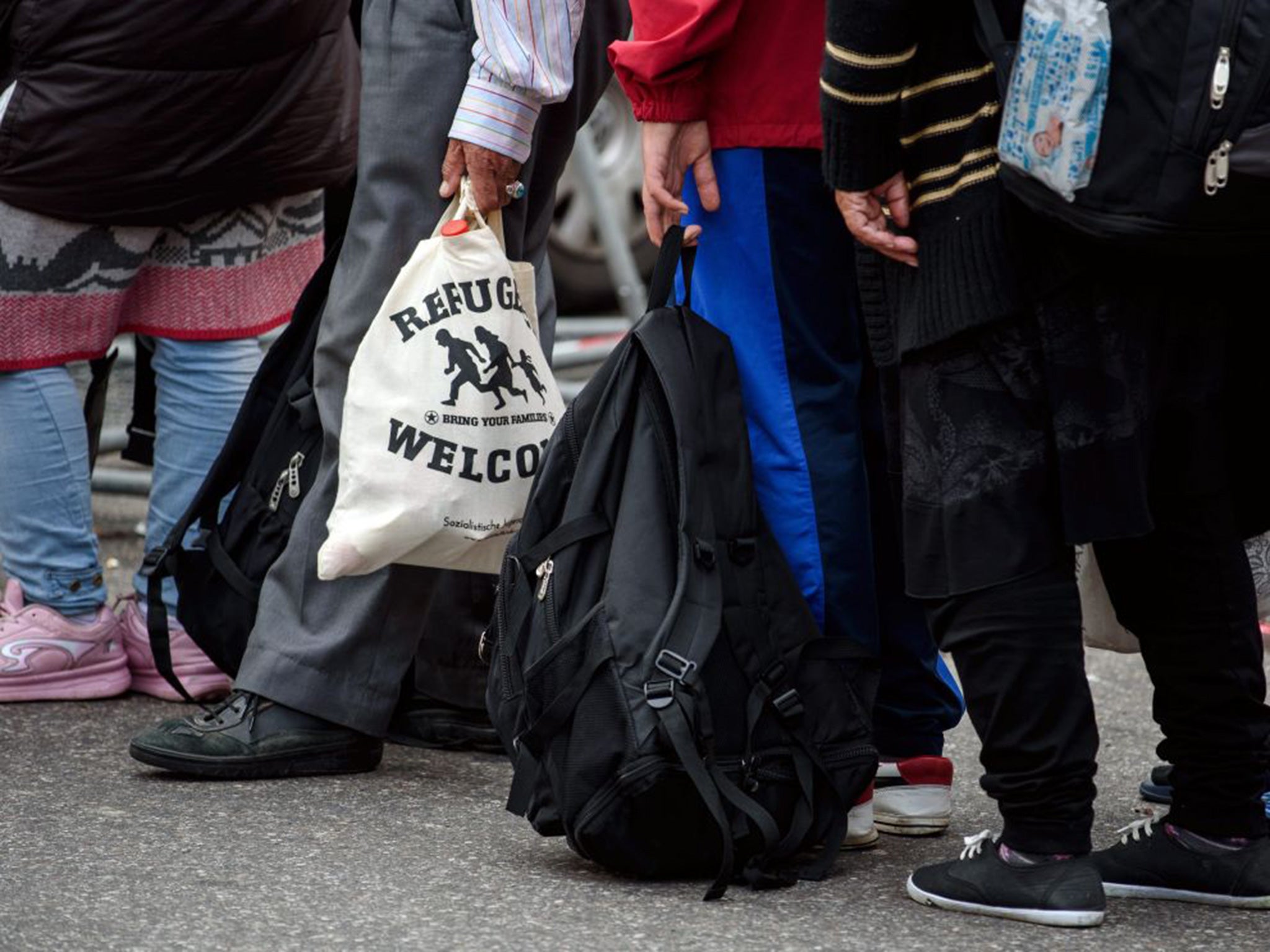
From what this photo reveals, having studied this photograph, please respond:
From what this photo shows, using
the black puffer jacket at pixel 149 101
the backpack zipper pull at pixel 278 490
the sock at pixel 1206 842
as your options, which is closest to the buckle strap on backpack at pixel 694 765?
the sock at pixel 1206 842

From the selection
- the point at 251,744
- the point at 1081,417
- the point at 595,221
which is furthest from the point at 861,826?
the point at 595,221

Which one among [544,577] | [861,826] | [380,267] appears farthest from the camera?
[380,267]

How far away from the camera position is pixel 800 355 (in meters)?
2.48

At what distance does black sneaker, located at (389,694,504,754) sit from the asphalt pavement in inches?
4.1

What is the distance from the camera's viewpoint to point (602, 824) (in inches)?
91.7

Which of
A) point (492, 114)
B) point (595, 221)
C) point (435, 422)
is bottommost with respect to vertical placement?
point (435, 422)

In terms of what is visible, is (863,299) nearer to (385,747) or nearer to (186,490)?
(385,747)

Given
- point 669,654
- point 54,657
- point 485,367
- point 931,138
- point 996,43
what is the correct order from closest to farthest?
point 996,43 < point 931,138 < point 669,654 < point 485,367 < point 54,657

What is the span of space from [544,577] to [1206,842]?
2.87 ft

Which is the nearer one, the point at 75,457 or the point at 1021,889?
the point at 1021,889

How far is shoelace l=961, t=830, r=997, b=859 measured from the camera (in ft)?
7.72

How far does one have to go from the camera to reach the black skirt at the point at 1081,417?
2133mm

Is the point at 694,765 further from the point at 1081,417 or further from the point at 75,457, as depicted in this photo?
the point at 75,457

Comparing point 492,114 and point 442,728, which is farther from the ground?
point 492,114
